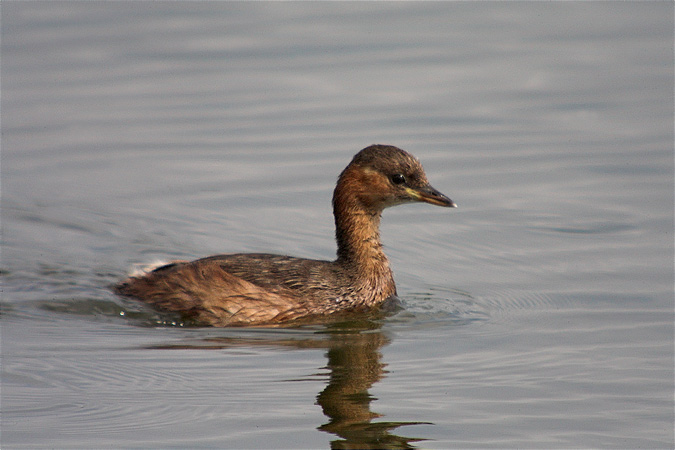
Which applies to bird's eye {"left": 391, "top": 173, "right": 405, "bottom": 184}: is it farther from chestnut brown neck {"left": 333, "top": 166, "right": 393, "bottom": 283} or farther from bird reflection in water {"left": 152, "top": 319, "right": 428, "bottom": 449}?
bird reflection in water {"left": 152, "top": 319, "right": 428, "bottom": 449}

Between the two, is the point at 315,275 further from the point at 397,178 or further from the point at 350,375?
the point at 350,375

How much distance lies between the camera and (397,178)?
423 inches

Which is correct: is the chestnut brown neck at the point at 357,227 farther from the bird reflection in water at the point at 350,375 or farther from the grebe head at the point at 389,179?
the bird reflection in water at the point at 350,375

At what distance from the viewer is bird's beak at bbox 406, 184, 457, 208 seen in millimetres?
10688

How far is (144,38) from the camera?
1873 cm

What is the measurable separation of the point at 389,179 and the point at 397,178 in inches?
3.0

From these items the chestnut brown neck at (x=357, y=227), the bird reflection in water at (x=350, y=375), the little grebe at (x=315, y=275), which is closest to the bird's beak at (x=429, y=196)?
the little grebe at (x=315, y=275)

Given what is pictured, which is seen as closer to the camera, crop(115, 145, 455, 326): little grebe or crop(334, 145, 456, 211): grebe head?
crop(115, 145, 455, 326): little grebe

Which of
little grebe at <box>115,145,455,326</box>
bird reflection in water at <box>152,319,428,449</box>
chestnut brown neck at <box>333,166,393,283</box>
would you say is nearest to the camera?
bird reflection in water at <box>152,319,428,449</box>

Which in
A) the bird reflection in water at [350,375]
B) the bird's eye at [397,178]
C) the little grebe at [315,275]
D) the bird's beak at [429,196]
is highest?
the bird's eye at [397,178]

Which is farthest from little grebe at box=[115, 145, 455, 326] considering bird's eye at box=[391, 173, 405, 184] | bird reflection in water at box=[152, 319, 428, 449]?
bird reflection in water at box=[152, 319, 428, 449]

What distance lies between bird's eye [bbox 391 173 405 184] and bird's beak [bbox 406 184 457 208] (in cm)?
10

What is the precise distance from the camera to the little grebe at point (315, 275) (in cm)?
1025

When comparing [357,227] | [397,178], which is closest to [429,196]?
[397,178]
